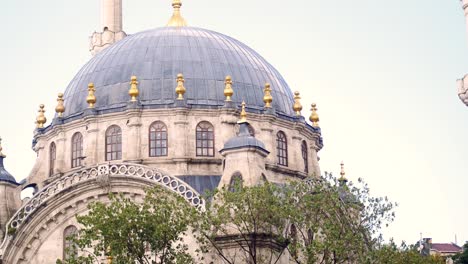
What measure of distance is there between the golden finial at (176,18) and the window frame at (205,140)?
9.94 metres

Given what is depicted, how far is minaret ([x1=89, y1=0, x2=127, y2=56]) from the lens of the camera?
73812 millimetres

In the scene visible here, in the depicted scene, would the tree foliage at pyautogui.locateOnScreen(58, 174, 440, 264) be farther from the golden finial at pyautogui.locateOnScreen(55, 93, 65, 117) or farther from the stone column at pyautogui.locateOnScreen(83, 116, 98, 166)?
the golden finial at pyautogui.locateOnScreen(55, 93, 65, 117)

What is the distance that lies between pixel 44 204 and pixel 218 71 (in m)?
12.5

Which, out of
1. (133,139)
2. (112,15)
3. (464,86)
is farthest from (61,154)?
(464,86)

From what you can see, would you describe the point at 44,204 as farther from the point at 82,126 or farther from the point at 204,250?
the point at 204,250

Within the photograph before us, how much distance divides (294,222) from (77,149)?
19013 mm

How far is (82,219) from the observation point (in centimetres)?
4425

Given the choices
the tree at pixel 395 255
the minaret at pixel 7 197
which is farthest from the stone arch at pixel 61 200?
the tree at pixel 395 255

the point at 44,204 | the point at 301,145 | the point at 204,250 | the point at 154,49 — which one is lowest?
the point at 204,250

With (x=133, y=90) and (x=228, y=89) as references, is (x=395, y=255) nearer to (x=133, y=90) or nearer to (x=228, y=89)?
(x=228, y=89)

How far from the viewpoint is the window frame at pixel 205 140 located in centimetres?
5887

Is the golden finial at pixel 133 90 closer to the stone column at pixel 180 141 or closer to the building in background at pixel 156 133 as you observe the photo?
the building in background at pixel 156 133

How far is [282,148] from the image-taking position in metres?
61.5

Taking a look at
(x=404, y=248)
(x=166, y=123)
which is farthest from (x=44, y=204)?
(x=404, y=248)
